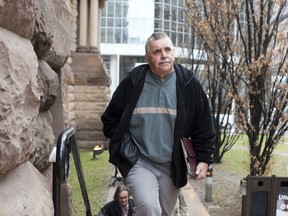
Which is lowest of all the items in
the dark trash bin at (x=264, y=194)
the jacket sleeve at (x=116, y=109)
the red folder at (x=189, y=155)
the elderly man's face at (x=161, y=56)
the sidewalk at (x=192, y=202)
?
the sidewalk at (x=192, y=202)

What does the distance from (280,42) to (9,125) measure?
6.87 meters

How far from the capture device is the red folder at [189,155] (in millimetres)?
2781

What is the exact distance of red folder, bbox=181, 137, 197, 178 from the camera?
2781 mm

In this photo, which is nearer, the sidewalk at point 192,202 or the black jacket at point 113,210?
the black jacket at point 113,210

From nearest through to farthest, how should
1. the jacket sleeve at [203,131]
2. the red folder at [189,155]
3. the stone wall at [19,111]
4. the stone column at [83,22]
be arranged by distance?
the stone wall at [19,111], the red folder at [189,155], the jacket sleeve at [203,131], the stone column at [83,22]

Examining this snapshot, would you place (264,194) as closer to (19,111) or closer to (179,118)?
(179,118)

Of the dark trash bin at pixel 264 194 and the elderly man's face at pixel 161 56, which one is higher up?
the elderly man's face at pixel 161 56

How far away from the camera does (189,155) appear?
2795 millimetres

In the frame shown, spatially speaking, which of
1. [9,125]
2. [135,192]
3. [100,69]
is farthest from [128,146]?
[100,69]

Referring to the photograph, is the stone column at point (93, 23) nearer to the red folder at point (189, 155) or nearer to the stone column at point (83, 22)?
the stone column at point (83, 22)

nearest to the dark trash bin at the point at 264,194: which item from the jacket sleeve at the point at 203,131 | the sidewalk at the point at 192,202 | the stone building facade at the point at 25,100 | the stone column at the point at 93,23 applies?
the jacket sleeve at the point at 203,131

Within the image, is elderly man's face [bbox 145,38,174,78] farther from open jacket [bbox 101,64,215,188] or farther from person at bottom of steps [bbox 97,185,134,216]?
person at bottom of steps [bbox 97,185,134,216]

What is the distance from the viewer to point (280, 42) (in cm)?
755

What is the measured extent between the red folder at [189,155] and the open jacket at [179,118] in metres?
0.03
